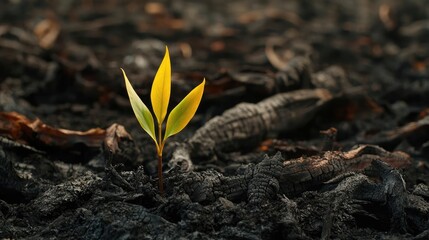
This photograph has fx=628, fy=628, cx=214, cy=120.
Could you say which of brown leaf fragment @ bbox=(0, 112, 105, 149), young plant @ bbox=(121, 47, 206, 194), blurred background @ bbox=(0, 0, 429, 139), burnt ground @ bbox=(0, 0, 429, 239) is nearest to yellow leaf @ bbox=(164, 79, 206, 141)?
young plant @ bbox=(121, 47, 206, 194)

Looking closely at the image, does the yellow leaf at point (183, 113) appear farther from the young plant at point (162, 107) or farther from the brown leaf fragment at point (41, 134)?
the brown leaf fragment at point (41, 134)

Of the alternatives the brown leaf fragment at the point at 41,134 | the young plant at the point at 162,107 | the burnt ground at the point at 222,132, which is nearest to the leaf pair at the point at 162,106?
the young plant at the point at 162,107

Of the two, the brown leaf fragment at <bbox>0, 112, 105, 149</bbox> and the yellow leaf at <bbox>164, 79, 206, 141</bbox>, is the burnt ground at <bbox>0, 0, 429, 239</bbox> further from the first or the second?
the yellow leaf at <bbox>164, 79, 206, 141</bbox>

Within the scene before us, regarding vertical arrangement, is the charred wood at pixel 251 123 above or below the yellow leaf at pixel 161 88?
below

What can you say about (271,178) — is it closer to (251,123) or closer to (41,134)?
(251,123)

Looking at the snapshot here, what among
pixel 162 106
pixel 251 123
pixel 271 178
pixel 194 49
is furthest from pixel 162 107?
pixel 194 49

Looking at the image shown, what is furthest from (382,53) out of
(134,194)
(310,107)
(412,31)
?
(134,194)
